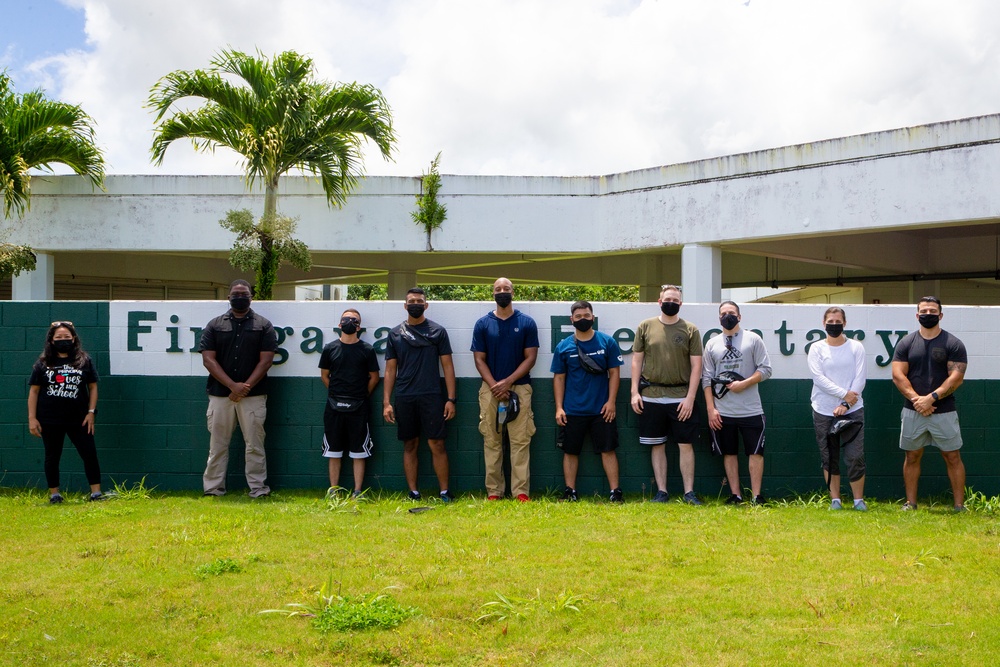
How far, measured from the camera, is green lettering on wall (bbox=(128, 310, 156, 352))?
854 centimetres

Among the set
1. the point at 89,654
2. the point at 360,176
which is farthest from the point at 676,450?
the point at 360,176

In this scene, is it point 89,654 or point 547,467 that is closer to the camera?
point 89,654

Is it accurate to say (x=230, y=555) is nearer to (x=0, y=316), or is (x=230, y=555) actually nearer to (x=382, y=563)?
(x=382, y=563)

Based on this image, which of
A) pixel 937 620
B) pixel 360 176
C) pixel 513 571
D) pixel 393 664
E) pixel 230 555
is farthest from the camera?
pixel 360 176

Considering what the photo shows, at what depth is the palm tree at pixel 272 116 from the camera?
1706 centimetres

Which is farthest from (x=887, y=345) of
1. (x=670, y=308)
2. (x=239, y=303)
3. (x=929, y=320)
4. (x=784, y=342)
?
(x=239, y=303)

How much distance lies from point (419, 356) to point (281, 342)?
1.33 m

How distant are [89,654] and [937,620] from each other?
396 centimetres

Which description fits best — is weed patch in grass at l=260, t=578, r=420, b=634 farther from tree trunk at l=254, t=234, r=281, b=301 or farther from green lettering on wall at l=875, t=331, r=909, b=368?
tree trunk at l=254, t=234, r=281, b=301

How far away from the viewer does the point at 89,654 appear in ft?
13.9

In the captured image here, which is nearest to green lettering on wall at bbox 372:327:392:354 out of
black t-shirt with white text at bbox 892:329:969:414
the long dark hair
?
the long dark hair

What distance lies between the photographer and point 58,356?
801 centimetres

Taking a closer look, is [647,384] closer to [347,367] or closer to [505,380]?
[505,380]

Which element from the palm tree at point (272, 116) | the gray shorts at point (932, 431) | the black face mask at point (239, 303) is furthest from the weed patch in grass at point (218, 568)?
the palm tree at point (272, 116)
